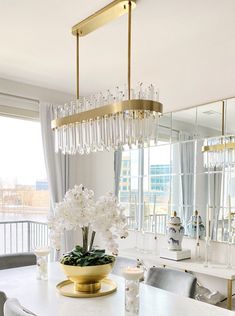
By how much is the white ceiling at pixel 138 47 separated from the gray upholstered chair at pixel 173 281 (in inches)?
62.9

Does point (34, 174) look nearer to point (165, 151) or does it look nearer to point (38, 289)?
point (165, 151)

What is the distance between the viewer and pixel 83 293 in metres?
1.94

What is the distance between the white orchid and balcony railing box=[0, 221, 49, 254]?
2.69m

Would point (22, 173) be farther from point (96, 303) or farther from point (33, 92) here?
point (96, 303)

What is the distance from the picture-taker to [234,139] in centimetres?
287

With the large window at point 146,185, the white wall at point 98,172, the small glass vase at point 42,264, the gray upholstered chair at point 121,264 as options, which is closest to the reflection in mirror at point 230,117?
the large window at point 146,185

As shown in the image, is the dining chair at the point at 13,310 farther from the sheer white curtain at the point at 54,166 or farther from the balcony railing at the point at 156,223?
the sheer white curtain at the point at 54,166

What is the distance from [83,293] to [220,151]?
5.68 ft

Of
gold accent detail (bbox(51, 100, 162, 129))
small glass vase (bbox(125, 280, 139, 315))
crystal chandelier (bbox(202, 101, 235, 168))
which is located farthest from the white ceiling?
small glass vase (bbox(125, 280, 139, 315))

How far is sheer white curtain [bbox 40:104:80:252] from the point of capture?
153 inches

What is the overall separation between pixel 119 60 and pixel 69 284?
80.3 inches

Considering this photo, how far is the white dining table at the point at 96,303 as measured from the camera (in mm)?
1672

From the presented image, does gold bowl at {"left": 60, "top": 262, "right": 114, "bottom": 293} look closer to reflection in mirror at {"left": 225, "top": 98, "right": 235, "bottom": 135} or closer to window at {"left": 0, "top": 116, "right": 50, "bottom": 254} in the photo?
reflection in mirror at {"left": 225, "top": 98, "right": 235, "bottom": 135}

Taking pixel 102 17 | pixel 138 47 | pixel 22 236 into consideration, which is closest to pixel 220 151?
pixel 138 47
